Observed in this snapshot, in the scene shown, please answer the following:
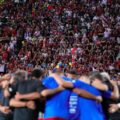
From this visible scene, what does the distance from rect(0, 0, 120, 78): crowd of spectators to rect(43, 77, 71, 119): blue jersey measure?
12.7 meters

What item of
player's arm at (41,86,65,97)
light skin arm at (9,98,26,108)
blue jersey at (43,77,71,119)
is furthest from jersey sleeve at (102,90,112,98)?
light skin arm at (9,98,26,108)

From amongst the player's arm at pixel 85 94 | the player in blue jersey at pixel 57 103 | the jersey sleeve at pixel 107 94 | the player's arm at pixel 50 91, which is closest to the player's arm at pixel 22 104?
the player in blue jersey at pixel 57 103

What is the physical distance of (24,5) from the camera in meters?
30.6

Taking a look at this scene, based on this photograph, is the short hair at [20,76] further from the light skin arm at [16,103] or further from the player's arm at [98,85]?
the player's arm at [98,85]

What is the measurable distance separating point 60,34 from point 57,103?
60.4 ft

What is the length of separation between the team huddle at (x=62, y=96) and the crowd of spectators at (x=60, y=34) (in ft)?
40.7

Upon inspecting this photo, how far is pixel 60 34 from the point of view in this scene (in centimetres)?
2566

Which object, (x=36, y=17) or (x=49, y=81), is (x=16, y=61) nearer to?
(x=36, y=17)

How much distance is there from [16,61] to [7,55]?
1434mm

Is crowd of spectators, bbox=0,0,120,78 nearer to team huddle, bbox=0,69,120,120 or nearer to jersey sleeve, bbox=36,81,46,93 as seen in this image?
team huddle, bbox=0,69,120,120

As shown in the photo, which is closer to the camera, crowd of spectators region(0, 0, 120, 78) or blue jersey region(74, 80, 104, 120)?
blue jersey region(74, 80, 104, 120)

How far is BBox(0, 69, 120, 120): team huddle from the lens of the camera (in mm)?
7273

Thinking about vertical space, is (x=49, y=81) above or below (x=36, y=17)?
above

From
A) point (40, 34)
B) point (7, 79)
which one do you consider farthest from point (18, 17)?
point (7, 79)
